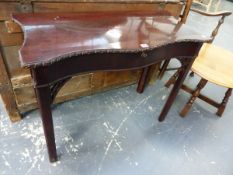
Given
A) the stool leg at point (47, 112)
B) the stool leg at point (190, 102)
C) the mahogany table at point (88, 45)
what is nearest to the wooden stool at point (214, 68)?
the stool leg at point (190, 102)

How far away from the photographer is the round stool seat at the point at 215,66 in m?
1.35

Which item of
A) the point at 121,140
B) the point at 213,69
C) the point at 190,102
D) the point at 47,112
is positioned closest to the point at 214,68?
the point at 213,69

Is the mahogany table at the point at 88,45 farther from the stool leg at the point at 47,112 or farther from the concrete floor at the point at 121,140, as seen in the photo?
the concrete floor at the point at 121,140

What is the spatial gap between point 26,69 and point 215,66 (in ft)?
4.43

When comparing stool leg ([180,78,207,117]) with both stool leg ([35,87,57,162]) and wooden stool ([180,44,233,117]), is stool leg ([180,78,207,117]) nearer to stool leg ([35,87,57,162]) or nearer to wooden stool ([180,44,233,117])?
wooden stool ([180,44,233,117])

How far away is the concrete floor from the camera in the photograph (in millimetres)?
1183

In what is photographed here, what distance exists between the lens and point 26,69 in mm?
1180

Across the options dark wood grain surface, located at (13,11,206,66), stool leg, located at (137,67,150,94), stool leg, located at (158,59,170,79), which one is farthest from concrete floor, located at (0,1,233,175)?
dark wood grain surface, located at (13,11,206,66)

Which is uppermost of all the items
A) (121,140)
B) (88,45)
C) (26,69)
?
(88,45)

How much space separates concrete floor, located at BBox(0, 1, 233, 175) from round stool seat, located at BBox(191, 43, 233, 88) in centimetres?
45

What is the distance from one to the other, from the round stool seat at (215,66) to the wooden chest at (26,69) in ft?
1.31

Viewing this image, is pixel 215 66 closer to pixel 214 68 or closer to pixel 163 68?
pixel 214 68

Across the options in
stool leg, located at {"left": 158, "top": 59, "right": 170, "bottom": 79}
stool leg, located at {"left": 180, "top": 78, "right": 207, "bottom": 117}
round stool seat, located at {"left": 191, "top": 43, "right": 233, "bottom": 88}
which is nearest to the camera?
round stool seat, located at {"left": 191, "top": 43, "right": 233, "bottom": 88}

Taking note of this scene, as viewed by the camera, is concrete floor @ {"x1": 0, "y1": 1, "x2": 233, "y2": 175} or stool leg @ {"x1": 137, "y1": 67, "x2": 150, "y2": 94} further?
stool leg @ {"x1": 137, "y1": 67, "x2": 150, "y2": 94}
